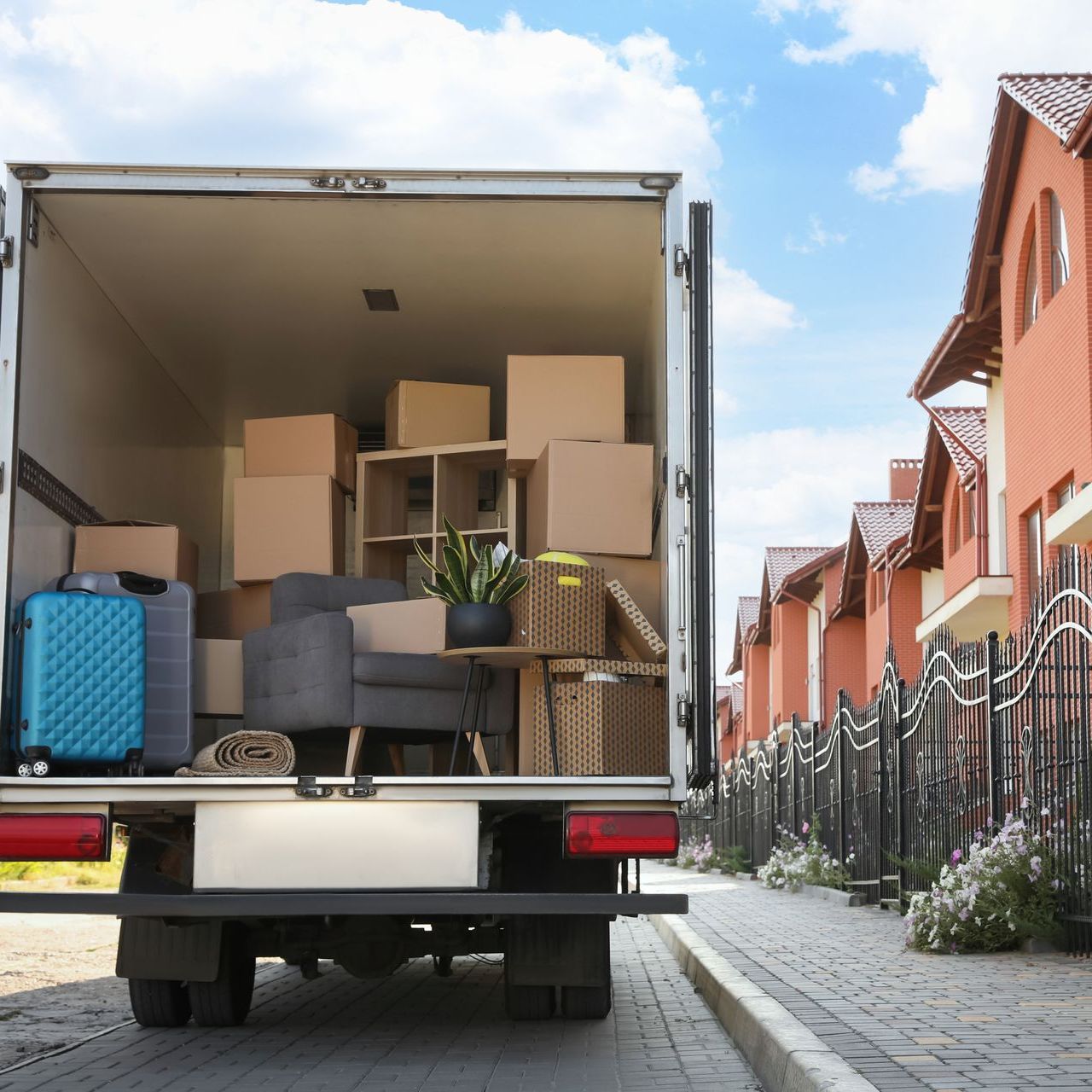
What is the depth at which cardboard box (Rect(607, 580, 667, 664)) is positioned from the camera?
691cm

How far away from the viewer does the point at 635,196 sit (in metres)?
6.64

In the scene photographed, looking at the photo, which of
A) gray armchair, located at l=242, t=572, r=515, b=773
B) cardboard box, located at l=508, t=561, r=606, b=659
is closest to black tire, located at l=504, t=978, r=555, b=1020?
gray armchair, located at l=242, t=572, r=515, b=773

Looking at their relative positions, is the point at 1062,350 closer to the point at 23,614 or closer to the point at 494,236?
the point at 494,236

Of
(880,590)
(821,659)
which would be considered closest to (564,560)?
(880,590)

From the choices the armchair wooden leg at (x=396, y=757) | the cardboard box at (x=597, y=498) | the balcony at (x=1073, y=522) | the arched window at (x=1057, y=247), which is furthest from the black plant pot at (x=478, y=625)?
the arched window at (x=1057, y=247)

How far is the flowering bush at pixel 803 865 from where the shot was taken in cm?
1656

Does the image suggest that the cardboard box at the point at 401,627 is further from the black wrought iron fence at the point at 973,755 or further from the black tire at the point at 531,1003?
the black tire at the point at 531,1003

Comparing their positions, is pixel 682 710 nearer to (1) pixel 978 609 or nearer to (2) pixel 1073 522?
(2) pixel 1073 522

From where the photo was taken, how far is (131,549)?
7598 millimetres

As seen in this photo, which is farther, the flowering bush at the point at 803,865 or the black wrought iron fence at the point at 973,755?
the flowering bush at the point at 803,865

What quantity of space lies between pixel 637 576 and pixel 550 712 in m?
1.13

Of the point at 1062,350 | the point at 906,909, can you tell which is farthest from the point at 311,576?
the point at 1062,350

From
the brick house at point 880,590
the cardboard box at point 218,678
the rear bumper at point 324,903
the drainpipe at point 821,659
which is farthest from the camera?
the drainpipe at point 821,659

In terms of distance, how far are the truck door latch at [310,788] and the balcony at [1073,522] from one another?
10.6 meters
